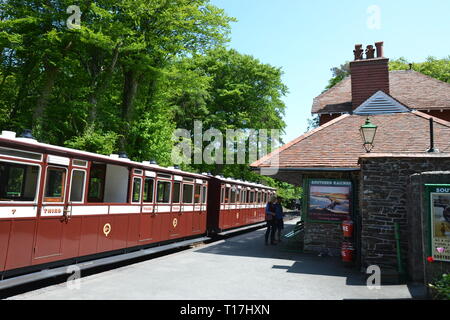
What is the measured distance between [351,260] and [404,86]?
14474mm

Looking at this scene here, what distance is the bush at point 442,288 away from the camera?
5588 mm

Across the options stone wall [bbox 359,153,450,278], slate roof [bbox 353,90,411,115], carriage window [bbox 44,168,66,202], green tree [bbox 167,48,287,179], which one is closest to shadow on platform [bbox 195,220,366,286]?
stone wall [bbox 359,153,450,278]

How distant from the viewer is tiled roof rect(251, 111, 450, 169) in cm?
1191

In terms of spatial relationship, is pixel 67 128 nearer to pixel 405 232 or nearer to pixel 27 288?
pixel 27 288

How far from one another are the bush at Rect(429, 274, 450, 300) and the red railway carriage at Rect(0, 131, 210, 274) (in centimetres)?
688

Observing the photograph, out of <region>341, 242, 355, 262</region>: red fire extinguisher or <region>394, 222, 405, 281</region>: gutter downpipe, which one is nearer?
<region>394, 222, 405, 281</region>: gutter downpipe

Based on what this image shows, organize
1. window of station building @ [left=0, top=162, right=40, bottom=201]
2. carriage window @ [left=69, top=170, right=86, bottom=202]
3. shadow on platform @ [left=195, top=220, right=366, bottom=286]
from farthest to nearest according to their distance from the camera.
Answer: shadow on platform @ [left=195, top=220, right=366, bottom=286] → carriage window @ [left=69, top=170, right=86, bottom=202] → window of station building @ [left=0, top=162, right=40, bottom=201]

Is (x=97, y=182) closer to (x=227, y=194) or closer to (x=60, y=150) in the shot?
(x=60, y=150)

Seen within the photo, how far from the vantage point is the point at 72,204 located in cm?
764

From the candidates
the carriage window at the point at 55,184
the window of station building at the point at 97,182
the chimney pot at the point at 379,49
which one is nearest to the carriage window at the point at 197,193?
the window of station building at the point at 97,182

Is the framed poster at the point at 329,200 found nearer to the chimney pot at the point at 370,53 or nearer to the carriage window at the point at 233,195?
the carriage window at the point at 233,195

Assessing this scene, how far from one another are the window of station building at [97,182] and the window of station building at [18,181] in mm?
1640

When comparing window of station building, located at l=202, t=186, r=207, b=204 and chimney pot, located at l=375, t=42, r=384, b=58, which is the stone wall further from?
chimney pot, located at l=375, t=42, r=384, b=58

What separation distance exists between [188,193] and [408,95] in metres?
13.3
